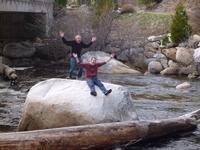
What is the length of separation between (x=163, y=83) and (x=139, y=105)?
24.8 ft

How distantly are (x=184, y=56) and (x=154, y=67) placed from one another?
188 cm

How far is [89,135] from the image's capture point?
12.7 meters

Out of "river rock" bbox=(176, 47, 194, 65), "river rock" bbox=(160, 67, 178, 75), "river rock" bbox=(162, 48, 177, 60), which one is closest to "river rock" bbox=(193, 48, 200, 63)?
"river rock" bbox=(176, 47, 194, 65)

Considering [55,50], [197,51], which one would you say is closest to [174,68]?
[197,51]

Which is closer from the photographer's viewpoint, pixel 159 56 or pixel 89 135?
pixel 89 135

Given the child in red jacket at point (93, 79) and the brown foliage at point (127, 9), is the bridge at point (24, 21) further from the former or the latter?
the child in red jacket at point (93, 79)

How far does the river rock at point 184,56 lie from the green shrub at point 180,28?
242 cm

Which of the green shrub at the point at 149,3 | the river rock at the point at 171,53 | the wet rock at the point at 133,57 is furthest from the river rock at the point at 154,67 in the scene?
the green shrub at the point at 149,3

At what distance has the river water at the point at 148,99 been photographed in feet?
48.0

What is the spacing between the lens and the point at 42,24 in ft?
152

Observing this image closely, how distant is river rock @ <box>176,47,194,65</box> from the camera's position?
3272 cm

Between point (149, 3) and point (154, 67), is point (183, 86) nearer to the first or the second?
point (154, 67)

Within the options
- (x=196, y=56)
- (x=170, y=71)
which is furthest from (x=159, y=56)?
(x=196, y=56)

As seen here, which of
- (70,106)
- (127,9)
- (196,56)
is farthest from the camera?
(127,9)
